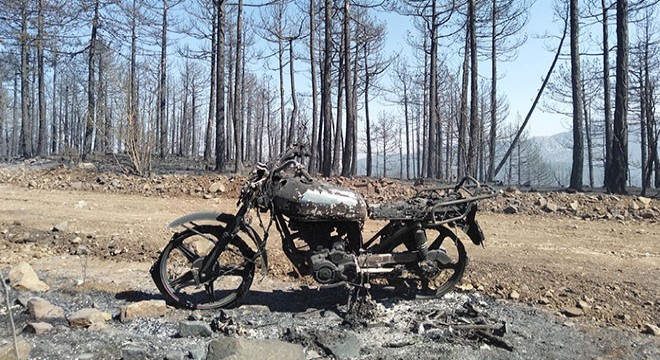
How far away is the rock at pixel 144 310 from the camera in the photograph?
447 centimetres

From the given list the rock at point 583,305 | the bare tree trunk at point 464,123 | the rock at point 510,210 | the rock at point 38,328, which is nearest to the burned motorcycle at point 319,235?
the rock at point 38,328

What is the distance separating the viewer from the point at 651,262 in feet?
21.2

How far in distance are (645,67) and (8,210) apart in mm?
27795

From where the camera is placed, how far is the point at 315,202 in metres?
4.43

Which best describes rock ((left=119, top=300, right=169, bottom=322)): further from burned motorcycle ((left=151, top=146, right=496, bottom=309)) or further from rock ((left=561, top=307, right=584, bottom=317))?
rock ((left=561, top=307, right=584, bottom=317))

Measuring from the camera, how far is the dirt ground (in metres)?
5.09

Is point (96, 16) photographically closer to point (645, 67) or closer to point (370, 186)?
point (370, 186)

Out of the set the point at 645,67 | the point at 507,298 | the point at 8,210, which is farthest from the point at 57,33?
the point at 645,67

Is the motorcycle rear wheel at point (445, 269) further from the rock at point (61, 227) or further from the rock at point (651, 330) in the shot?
the rock at point (61, 227)

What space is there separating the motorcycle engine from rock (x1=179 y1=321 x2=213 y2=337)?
1.02 m

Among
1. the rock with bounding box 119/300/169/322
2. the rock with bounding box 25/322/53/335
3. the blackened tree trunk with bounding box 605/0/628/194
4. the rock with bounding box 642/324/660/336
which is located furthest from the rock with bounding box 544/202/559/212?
the rock with bounding box 25/322/53/335

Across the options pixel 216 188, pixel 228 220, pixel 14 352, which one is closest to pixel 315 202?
pixel 228 220

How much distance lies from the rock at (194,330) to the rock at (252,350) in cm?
47

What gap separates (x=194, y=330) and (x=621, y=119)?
49.6ft
